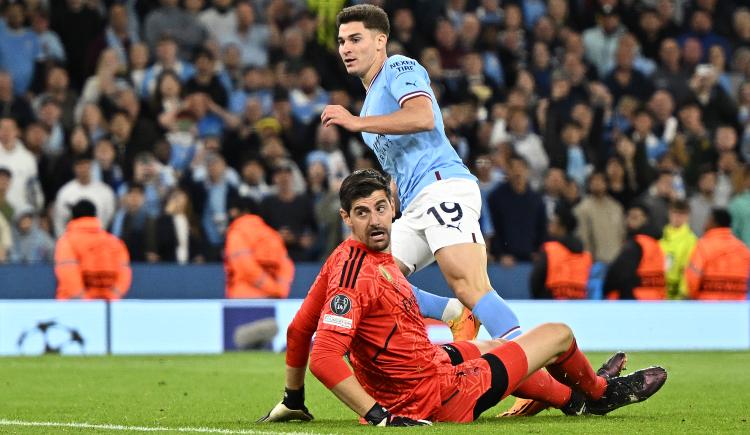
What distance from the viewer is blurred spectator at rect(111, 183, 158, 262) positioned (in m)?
16.6

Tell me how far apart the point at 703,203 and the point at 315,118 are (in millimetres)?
4775

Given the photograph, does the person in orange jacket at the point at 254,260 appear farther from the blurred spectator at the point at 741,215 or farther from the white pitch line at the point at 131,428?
the white pitch line at the point at 131,428

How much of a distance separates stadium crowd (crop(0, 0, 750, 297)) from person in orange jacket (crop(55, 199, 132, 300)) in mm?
957

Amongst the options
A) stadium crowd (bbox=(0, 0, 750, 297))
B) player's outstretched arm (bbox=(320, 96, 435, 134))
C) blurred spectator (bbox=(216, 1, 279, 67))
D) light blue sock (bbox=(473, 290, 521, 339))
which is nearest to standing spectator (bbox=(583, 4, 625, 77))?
stadium crowd (bbox=(0, 0, 750, 297))

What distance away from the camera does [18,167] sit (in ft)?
55.0

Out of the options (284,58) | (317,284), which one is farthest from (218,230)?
(317,284)

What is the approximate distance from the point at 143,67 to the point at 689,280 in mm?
6879

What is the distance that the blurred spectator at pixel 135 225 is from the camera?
54.4 ft

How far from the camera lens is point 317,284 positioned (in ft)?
25.1

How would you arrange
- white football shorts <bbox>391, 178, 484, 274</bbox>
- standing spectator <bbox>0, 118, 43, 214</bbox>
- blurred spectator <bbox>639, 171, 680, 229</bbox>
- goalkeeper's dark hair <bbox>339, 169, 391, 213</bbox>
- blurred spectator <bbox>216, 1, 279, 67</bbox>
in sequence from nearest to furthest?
1. goalkeeper's dark hair <bbox>339, 169, 391, 213</bbox>
2. white football shorts <bbox>391, 178, 484, 274</bbox>
3. standing spectator <bbox>0, 118, 43, 214</bbox>
4. blurred spectator <bbox>639, 171, 680, 229</bbox>
5. blurred spectator <bbox>216, 1, 279, 67</bbox>

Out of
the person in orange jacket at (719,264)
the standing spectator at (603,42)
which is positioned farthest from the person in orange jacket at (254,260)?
the standing spectator at (603,42)

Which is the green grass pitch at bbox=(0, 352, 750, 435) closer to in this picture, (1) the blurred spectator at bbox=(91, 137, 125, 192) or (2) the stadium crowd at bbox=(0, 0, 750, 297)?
(2) the stadium crowd at bbox=(0, 0, 750, 297)

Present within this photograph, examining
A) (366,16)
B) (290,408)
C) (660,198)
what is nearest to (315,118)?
(660,198)

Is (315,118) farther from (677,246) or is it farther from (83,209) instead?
(677,246)
